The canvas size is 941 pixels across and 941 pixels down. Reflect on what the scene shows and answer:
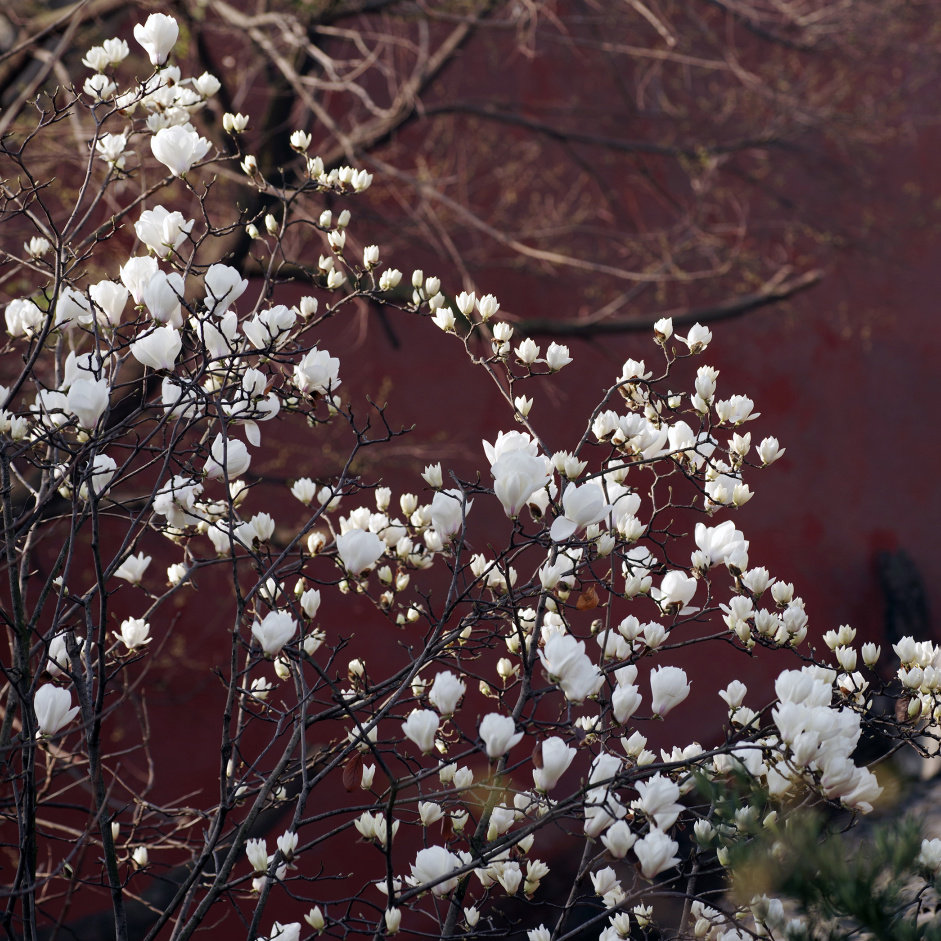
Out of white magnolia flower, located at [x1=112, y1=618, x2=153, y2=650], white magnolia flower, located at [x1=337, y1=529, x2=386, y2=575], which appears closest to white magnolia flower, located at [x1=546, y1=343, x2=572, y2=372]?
white magnolia flower, located at [x1=337, y1=529, x2=386, y2=575]

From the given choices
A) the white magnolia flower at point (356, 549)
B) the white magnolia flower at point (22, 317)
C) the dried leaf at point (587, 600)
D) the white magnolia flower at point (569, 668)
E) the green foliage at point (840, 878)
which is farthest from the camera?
the white magnolia flower at point (22, 317)

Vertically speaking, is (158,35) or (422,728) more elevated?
(158,35)

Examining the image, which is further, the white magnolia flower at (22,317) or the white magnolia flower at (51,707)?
the white magnolia flower at (22,317)

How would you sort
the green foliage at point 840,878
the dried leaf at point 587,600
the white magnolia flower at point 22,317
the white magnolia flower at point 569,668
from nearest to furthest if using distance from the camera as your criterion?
the green foliage at point 840,878 → the white magnolia flower at point 569,668 → the dried leaf at point 587,600 → the white magnolia flower at point 22,317

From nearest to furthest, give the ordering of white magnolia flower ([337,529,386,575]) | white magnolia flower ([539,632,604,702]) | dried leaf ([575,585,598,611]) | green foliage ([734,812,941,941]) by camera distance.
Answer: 1. green foliage ([734,812,941,941])
2. white magnolia flower ([539,632,604,702])
3. white magnolia flower ([337,529,386,575])
4. dried leaf ([575,585,598,611])

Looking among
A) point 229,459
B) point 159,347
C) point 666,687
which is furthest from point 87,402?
point 666,687

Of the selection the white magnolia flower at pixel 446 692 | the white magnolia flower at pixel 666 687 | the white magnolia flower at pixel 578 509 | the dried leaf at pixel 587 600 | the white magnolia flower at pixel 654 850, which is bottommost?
the white magnolia flower at pixel 654 850

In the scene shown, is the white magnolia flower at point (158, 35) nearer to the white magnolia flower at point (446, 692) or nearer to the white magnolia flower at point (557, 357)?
the white magnolia flower at point (557, 357)

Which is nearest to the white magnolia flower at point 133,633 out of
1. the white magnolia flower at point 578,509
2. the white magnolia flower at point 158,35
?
the white magnolia flower at point 578,509

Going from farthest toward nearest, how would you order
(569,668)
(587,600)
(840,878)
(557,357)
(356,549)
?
1. (557,357)
2. (587,600)
3. (356,549)
4. (569,668)
5. (840,878)

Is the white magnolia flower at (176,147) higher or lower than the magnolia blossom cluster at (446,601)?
higher

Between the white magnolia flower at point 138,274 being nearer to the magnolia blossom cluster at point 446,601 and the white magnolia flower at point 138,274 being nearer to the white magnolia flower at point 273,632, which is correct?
the magnolia blossom cluster at point 446,601

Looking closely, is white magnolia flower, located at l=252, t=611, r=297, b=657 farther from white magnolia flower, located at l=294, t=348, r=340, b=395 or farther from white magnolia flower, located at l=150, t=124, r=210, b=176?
white magnolia flower, located at l=150, t=124, r=210, b=176

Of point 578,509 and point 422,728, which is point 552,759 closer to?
point 422,728
